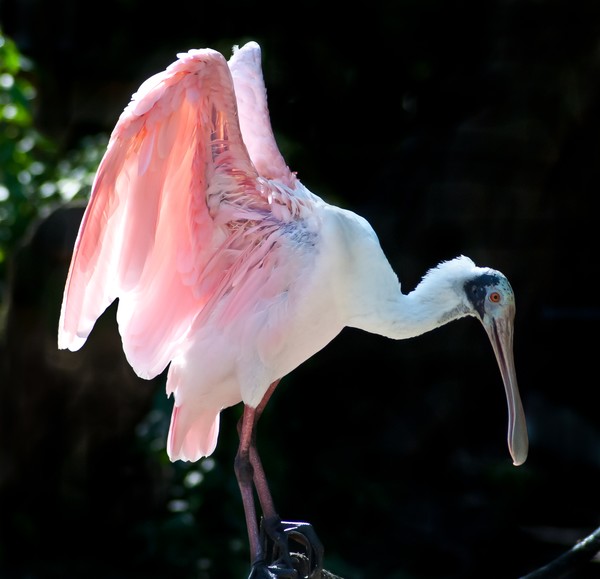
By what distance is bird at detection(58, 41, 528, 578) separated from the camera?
3572 millimetres

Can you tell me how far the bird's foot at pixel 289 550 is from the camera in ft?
11.9

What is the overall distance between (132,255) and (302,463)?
3419 mm

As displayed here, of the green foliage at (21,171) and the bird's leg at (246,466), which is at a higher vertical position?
the green foliage at (21,171)

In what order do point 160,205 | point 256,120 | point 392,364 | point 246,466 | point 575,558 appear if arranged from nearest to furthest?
point 575,558 < point 160,205 < point 246,466 < point 256,120 < point 392,364

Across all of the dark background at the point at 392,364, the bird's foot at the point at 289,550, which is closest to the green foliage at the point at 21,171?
the dark background at the point at 392,364

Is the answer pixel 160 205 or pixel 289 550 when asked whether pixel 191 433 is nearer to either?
pixel 289 550

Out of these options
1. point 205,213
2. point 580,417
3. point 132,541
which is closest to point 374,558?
point 132,541

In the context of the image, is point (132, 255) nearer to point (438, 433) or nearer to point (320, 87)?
point (438, 433)

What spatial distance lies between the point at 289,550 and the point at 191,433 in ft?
1.69

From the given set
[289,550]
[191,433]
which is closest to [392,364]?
[191,433]

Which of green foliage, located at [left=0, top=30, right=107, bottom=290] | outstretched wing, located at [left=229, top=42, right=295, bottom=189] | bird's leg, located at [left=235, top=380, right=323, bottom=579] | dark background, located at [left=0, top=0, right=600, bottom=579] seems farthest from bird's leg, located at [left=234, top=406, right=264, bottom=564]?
green foliage, located at [left=0, top=30, right=107, bottom=290]

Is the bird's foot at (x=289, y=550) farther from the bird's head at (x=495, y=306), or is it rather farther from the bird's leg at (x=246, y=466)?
the bird's head at (x=495, y=306)

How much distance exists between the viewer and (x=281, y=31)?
7.69 metres

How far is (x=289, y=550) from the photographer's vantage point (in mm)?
3801
